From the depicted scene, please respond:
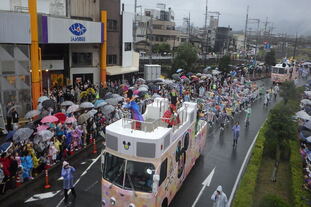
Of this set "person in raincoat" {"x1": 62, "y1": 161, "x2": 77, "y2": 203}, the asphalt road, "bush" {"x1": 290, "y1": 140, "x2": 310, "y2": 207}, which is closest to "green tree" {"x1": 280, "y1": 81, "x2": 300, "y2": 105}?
the asphalt road

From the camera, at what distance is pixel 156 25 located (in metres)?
68.1

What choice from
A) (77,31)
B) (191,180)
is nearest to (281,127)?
(191,180)

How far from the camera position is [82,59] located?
2905cm

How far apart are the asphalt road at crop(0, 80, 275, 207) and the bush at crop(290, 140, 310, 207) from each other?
248cm

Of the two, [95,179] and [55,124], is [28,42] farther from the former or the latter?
[95,179]

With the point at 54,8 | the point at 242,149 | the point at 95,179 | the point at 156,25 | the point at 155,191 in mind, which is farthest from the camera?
the point at 156,25

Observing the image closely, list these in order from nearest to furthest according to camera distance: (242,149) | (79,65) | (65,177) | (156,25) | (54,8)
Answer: (65,177)
(242,149)
(54,8)
(79,65)
(156,25)

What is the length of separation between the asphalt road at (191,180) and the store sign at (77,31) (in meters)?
12.9

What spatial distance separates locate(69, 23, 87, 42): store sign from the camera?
24184 mm

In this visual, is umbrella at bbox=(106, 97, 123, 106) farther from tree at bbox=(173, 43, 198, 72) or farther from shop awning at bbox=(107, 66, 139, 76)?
tree at bbox=(173, 43, 198, 72)

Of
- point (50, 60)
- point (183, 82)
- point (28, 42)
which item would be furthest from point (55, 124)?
point (183, 82)

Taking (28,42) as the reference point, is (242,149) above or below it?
below

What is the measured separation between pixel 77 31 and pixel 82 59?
183 inches

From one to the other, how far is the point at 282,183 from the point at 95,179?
8.46 m
